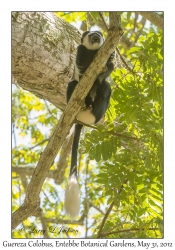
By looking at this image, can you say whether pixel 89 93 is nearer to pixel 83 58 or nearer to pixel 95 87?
pixel 95 87

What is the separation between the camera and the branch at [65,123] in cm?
162

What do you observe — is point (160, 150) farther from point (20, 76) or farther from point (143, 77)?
point (20, 76)

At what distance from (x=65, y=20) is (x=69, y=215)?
4.30 feet

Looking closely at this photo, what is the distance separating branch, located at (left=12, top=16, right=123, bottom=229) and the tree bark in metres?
0.67

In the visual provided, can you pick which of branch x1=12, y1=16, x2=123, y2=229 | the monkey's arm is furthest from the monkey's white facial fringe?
the monkey's arm

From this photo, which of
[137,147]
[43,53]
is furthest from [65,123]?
[43,53]

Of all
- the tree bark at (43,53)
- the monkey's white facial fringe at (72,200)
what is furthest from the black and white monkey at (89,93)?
the tree bark at (43,53)

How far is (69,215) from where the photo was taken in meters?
2.10

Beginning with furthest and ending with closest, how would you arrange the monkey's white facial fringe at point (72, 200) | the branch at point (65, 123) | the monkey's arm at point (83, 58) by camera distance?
the monkey's arm at point (83, 58) → the monkey's white facial fringe at point (72, 200) → the branch at point (65, 123)

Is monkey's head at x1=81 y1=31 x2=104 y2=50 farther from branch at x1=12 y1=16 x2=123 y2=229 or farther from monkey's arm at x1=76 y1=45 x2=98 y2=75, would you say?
branch at x1=12 y1=16 x2=123 y2=229

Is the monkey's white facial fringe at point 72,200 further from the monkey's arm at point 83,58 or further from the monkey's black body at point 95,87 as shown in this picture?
the monkey's arm at point 83,58

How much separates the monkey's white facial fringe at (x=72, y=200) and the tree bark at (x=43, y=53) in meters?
0.67

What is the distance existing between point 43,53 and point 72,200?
89cm

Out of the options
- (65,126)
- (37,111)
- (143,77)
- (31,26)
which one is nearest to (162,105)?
(143,77)
